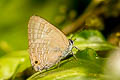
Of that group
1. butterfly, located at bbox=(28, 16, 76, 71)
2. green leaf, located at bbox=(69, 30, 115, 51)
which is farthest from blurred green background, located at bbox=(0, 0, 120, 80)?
butterfly, located at bbox=(28, 16, 76, 71)

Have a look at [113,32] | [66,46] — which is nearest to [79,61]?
[66,46]

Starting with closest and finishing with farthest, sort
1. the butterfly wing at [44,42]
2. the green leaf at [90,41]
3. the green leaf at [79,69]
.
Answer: the green leaf at [79,69], the butterfly wing at [44,42], the green leaf at [90,41]

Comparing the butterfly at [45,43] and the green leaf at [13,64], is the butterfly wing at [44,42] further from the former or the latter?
the green leaf at [13,64]

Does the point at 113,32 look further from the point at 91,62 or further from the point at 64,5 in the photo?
the point at 91,62

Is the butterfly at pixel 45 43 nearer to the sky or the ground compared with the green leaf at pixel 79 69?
nearer to the sky

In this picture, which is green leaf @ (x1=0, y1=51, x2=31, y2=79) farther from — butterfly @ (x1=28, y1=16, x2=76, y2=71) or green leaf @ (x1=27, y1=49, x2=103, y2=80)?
green leaf @ (x1=27, y1=49, x2=103, y2=80)

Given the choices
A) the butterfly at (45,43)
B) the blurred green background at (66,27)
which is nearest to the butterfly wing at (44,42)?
the butterfly at (45,43)

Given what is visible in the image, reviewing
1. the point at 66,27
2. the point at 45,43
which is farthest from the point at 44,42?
the point at 66,27

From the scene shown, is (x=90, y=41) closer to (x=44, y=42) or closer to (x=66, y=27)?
(x=44, y=42)
